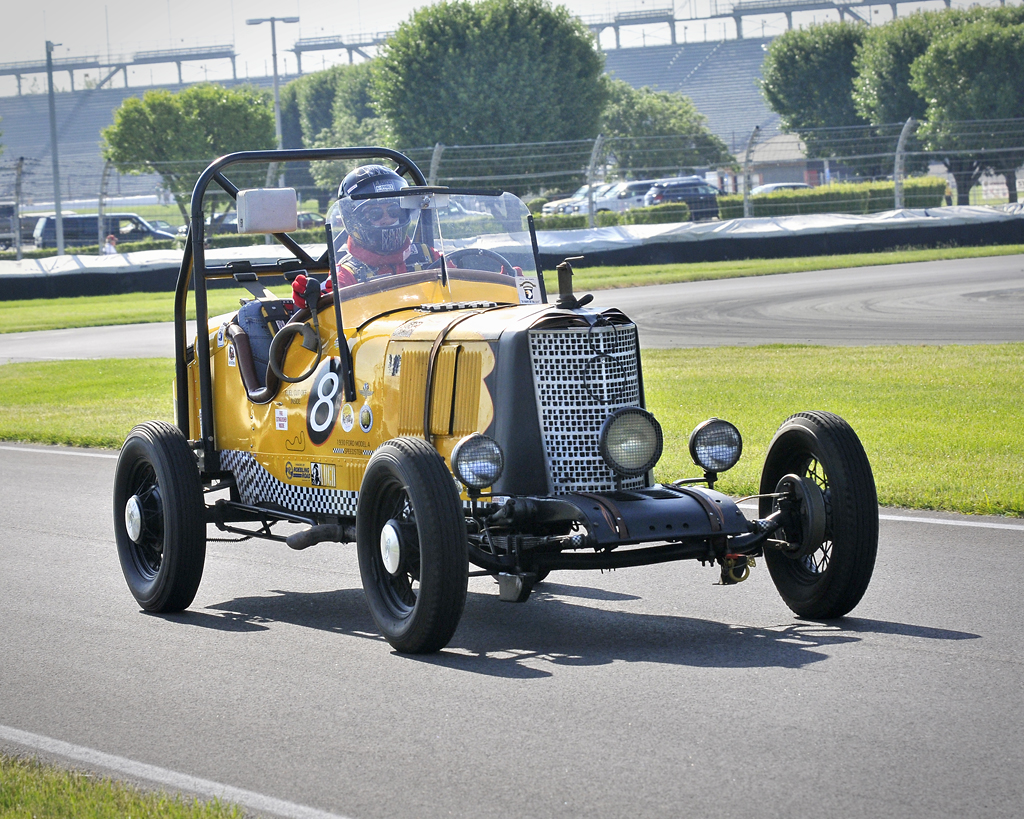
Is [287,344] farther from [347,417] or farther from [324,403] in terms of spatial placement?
[347,417]

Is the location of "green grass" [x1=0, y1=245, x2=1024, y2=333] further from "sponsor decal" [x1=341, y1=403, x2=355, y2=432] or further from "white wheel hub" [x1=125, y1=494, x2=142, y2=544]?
"sponsor decal" [x1=341, y1=403, x2=355, y2=432]

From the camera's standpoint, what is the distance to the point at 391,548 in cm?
568

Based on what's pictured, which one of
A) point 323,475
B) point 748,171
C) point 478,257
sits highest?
point 748,171

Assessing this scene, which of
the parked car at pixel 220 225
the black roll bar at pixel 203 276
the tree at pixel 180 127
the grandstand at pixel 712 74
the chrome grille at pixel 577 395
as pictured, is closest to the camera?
the chrome grille at pixel 577 395

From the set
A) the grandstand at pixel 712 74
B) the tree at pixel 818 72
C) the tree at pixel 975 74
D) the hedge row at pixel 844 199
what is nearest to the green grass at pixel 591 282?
the hedge row at pixel 844 199

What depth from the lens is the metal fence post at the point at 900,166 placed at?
31828 millimetres

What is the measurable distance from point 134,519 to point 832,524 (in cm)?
344

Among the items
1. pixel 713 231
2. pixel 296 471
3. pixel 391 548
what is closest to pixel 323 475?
pixel 296 471

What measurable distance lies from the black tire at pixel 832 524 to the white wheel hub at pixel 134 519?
3.07 meters

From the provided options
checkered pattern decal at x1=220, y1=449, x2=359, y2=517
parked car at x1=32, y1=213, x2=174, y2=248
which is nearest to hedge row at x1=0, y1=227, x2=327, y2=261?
parked car at x1=32, y1=213, x2=174, y2=248

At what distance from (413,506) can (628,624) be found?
50.8 inches

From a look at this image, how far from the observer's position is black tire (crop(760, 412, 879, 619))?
19.0ft

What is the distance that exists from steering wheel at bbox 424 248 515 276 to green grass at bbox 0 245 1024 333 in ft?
62.3

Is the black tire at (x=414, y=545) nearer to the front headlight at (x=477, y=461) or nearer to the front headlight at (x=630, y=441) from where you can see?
the front headlight at (x=477, y=461)
